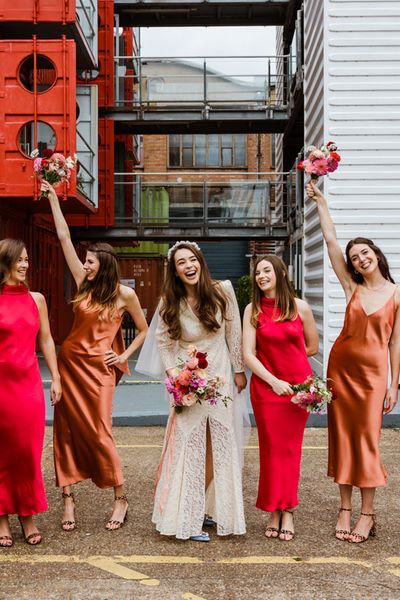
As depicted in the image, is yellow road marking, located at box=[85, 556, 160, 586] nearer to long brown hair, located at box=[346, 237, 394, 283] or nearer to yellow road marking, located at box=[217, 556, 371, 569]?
yellow road marking, located at box=[217, 556, 371, 569]

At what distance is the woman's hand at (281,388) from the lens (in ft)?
14.7

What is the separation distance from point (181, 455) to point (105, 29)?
15503 mm

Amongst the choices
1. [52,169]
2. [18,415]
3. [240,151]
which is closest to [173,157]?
[240,151]

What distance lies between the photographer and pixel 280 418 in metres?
4.63

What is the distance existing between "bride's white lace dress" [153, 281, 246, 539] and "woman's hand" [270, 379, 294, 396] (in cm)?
30

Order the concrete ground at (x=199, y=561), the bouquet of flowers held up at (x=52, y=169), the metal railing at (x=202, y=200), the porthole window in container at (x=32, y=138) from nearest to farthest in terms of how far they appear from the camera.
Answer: the concrete ground at (x=199, y=561), the bouquet of flowers held up at (x=52, y=169), the porthole window in container at (x=32, y=138), the metal railing at (x=202, y=200)

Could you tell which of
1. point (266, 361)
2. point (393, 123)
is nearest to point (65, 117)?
point (393, 123)

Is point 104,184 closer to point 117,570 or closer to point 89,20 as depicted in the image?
point 89,20

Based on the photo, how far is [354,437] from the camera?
4.66 m

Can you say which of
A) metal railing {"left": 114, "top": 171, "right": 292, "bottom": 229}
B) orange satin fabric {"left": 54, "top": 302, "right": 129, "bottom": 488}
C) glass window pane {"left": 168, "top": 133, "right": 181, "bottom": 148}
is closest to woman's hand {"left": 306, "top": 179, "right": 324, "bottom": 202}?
orange satin fabric {"left": 54, "top": 302, "right": 129, "bottom": 488}

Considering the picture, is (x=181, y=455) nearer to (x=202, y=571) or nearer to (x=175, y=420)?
(x=175, y=420)

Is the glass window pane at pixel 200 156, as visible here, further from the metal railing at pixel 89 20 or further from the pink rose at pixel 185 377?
the pink rose at pixel 185 377

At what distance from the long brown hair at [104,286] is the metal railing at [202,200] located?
1263 centimetres

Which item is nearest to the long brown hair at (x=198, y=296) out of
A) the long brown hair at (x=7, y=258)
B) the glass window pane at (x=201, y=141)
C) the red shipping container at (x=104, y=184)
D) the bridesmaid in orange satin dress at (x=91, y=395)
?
the bridesmaid in orange satin dress at (x=91, y=395)
